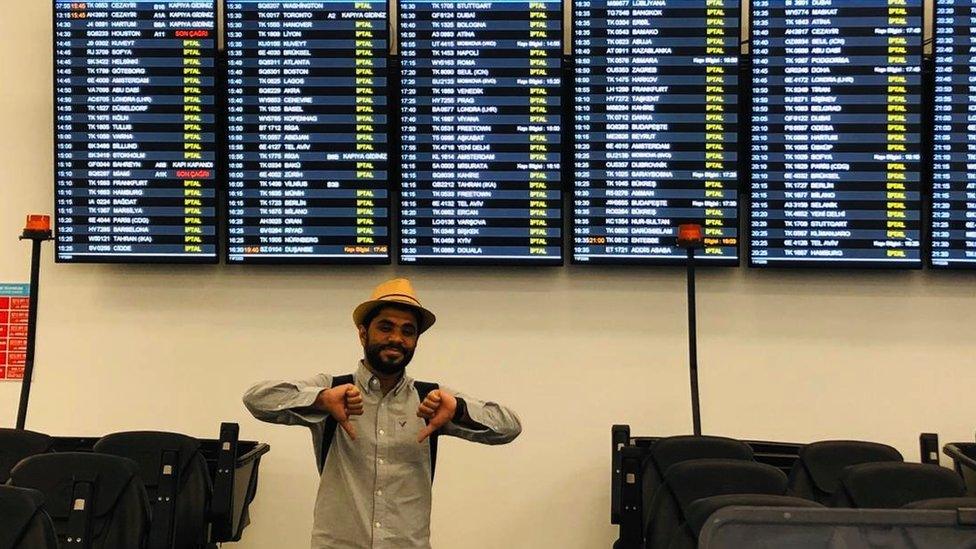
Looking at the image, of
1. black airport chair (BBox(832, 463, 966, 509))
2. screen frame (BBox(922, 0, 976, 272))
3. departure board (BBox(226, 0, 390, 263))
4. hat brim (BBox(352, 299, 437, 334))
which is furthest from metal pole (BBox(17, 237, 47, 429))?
screen frame (BBox(922, 0, 976, 272))

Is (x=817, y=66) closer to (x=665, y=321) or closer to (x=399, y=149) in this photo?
(x=665, y=321)

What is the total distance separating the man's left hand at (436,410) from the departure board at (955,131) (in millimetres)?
2500

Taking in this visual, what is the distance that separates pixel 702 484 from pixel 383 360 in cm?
111

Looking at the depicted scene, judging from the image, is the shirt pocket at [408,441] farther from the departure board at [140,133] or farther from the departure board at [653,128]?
the departure board at [140,133]

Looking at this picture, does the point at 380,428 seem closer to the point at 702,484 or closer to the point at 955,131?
the point at 702,484

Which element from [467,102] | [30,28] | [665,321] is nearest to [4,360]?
[30,28]

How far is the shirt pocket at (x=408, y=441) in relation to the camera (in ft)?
8.47

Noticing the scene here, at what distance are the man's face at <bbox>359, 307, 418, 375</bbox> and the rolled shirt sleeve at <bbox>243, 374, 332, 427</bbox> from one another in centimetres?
19

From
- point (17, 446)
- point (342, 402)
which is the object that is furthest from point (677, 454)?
point (17, 446)

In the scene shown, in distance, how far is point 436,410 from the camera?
8.20 ft

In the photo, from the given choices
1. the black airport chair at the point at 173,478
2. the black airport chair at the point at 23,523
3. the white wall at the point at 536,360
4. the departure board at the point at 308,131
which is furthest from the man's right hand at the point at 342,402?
the white wall at the point at 536,360

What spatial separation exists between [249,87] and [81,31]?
0.83 m

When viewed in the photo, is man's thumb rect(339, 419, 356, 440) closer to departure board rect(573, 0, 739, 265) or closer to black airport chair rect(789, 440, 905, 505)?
departure board rect(573, 0, 739, 265)

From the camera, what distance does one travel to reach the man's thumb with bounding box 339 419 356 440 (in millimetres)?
2506
